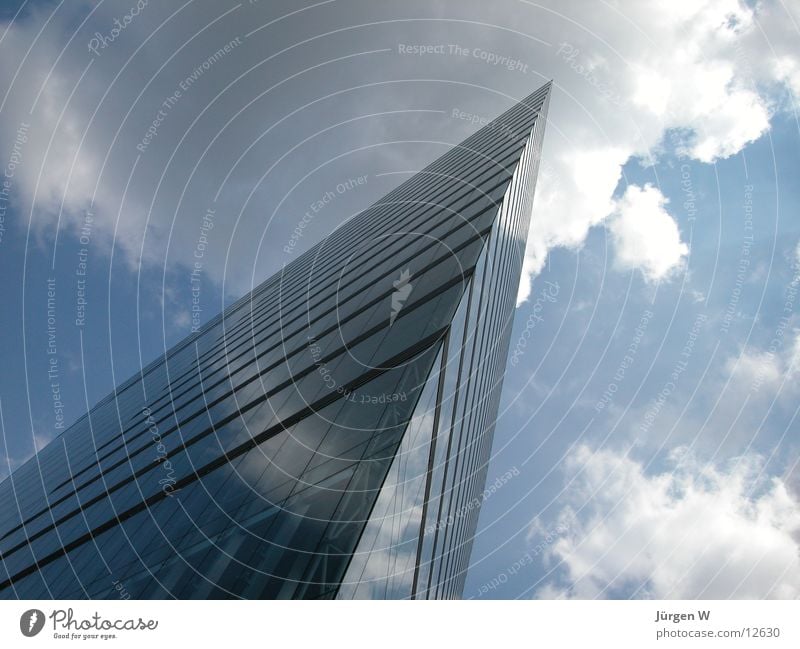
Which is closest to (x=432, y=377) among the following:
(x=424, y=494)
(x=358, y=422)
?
(x=358, y=422)

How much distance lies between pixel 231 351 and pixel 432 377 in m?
16.6

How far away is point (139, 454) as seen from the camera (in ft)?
55.6
